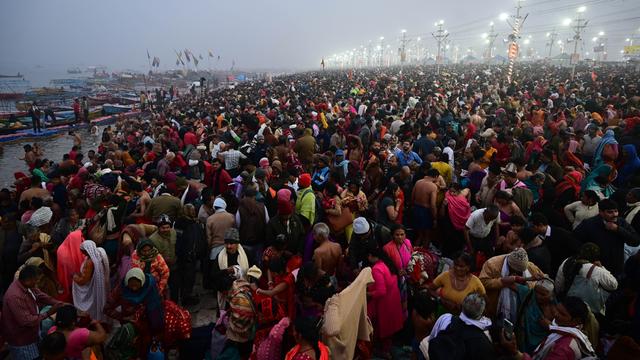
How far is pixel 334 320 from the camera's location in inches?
124

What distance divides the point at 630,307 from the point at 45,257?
19.9 feet

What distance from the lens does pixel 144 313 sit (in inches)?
143

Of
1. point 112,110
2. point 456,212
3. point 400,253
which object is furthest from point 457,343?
point 112,110

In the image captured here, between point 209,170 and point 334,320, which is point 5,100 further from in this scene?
point 334,320

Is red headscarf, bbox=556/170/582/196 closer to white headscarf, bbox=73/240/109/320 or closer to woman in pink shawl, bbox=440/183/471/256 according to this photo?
woman in pink shawl, bbox=440/183/471/256

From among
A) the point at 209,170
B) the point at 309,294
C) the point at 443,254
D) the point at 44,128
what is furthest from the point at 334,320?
the point at 44,128

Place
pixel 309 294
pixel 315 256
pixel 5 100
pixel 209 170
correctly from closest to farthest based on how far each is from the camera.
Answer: pixel 309 294 < pixel 315 256 < pixel 209 170 < pixel 5 100

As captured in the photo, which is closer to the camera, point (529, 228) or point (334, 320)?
point (334, 320)

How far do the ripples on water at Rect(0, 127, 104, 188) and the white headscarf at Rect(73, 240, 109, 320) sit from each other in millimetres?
11203

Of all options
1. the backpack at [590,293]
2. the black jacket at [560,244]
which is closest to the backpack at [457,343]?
the backpack at [590,293]

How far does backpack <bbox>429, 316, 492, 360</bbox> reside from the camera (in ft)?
8.89

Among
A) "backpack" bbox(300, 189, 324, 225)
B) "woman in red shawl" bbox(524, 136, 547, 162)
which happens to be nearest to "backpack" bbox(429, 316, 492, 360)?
"backpack" bbox(300, 189, 324, 225)

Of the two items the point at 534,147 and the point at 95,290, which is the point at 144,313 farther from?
the point at 534,147

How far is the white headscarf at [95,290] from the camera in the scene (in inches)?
169
